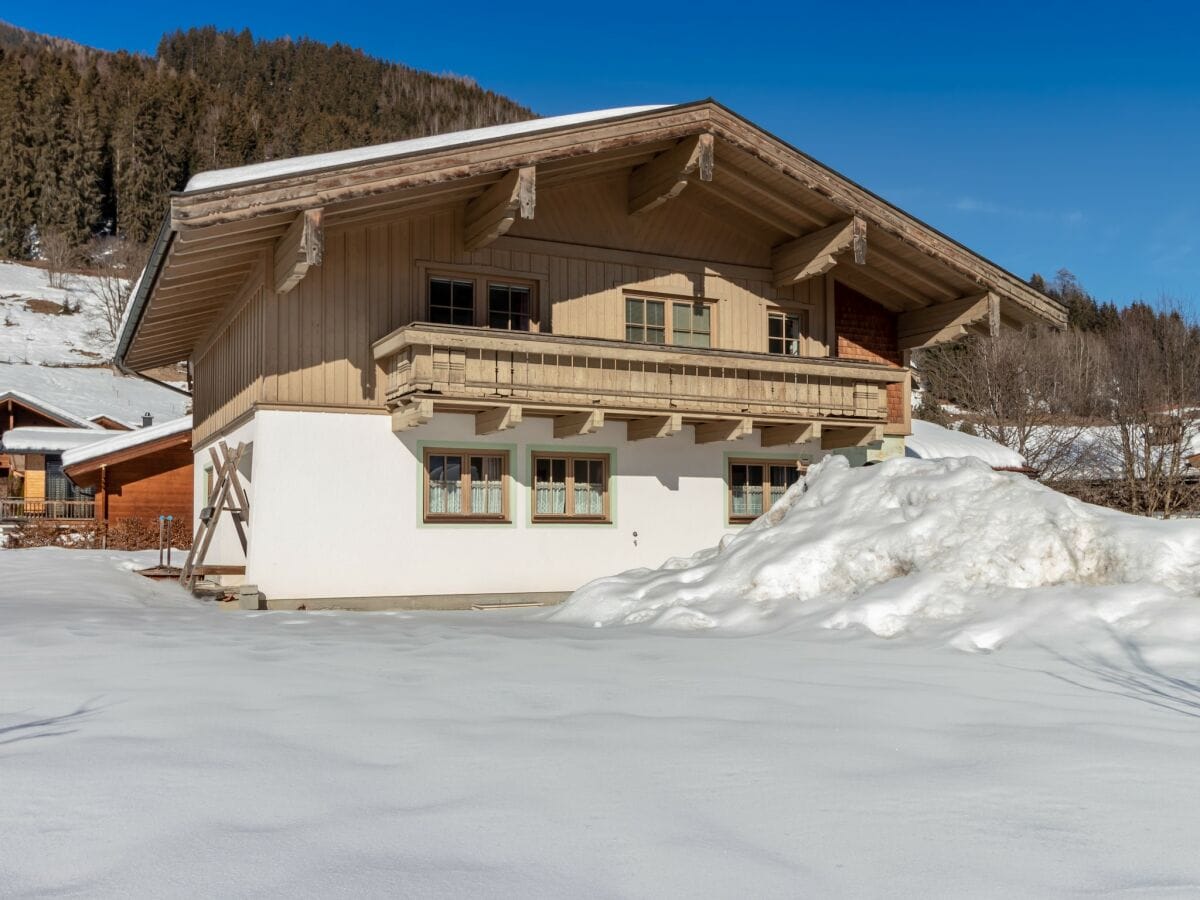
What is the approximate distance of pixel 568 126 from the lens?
15.2 meters

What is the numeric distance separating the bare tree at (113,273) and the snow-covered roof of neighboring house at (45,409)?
31.9 m

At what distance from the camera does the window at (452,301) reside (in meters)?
16.5

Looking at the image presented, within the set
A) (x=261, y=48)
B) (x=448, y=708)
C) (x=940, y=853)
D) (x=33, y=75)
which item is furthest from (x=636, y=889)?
(x=261, y=48)

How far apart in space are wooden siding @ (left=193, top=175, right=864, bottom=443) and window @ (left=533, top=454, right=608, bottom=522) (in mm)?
2142

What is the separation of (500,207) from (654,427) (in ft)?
14.0

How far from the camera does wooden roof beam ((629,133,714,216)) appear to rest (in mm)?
16562

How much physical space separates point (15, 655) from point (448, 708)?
3.72 metres

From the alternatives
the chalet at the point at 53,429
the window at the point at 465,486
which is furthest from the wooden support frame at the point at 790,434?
the chalet at the point at 53,429

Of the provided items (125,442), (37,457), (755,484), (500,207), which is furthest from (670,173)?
(37,457)

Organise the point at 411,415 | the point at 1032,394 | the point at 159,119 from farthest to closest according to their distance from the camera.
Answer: the point at 159,119, the point at 1032,394, the point at 411,415

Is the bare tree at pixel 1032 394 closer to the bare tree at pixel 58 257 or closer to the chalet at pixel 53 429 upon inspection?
the chalet at pixel 53 429

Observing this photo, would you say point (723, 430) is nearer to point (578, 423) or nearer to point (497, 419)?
point (578, 423)

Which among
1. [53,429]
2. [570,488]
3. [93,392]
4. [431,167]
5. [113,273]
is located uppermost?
[113,273]

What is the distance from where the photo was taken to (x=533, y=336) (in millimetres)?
15445
